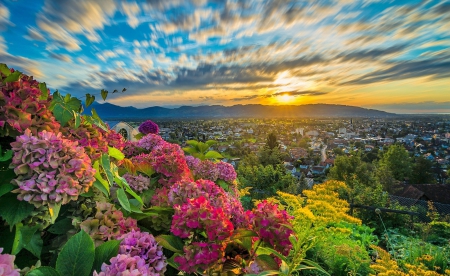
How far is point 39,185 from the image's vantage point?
56 centimetres

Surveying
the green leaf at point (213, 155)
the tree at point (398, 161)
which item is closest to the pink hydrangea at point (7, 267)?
the green leaf at point (213, 155)

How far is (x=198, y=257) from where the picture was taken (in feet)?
2.29

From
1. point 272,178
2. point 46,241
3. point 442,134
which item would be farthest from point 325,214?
point 442,134

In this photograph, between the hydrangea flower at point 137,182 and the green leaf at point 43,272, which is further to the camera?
the hydrangea flower at point 137,182

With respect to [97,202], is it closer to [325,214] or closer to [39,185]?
[39,185]

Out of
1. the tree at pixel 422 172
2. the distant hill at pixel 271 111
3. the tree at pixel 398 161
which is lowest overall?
the tree at pixel 422 172

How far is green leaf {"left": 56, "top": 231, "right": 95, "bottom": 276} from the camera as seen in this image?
0.55m

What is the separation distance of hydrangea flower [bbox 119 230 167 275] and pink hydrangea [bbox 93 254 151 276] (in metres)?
0.07

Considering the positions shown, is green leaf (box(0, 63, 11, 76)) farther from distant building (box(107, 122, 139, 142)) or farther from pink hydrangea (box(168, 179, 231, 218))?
distant building (box(107, 122, 139, 142))

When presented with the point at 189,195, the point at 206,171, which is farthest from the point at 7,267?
the point at 206,171

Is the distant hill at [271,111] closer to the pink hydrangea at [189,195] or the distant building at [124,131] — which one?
the distant building at [124,131]

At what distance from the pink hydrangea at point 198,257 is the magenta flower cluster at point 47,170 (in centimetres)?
31

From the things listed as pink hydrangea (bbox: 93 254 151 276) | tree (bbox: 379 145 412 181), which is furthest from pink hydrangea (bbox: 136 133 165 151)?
tree (bbox: 379 145 412 181)

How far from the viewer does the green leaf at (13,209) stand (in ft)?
1.87
